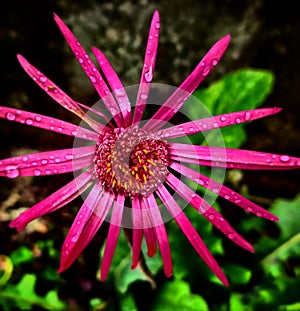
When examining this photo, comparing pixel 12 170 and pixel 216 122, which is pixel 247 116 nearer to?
pixel 216 122

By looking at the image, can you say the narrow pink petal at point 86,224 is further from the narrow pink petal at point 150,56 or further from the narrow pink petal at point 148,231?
the narrow pink petal at point 150,56

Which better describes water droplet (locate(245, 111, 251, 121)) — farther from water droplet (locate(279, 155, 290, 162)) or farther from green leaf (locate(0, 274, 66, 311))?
green leaf (locate(0, 274, 66, 311))

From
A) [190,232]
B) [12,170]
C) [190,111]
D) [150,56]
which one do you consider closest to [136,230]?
[190,232]

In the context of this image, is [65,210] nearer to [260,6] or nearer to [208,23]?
[208,23]

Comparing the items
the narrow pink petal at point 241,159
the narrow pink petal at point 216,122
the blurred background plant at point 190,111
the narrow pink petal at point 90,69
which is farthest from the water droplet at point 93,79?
the blurred background plant at point 190,111

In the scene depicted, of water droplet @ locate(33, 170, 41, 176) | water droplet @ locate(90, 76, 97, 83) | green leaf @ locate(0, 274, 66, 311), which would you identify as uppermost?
water droplet @ locate(90, 76, 97, 83)

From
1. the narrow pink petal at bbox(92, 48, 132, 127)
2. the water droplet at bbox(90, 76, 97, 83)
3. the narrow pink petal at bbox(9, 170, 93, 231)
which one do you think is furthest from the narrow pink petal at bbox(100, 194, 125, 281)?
the water droplet at bbox(90, 76, 97, 83)
